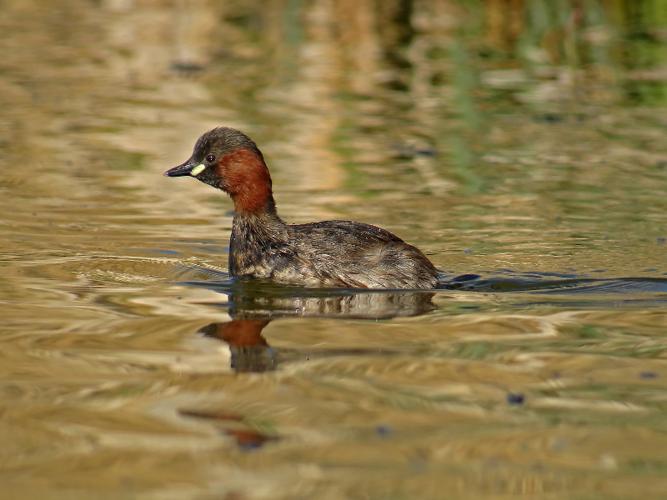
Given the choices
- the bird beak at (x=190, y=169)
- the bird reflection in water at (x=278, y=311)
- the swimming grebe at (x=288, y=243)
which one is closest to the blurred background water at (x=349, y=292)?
the bird reflection in water at (x=278, y=311)

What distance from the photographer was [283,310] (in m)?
7.69

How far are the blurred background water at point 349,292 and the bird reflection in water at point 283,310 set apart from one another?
0.03 metres

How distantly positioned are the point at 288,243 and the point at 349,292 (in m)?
0.62

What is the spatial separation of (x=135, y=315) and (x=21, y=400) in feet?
5.64

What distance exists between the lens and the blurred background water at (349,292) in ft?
16.6

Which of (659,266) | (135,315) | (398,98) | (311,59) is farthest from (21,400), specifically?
(311,59)

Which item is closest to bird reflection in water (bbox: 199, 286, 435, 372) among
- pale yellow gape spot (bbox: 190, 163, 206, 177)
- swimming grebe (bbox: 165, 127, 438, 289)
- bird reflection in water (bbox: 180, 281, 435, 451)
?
bird reflection in water (bbox: 180, 281, 435, 451)

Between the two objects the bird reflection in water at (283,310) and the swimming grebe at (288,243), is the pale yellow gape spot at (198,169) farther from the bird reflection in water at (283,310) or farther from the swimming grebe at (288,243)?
the bird reflection in water at (283,310)

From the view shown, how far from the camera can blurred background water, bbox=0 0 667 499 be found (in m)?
5.05

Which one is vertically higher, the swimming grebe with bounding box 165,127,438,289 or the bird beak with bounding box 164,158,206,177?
the bird beak with bounding box 164,158,206,177

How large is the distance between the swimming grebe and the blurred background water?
189 mm

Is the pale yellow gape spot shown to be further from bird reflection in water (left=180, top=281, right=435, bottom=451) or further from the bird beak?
bird reflection in water (left=180, top=281, right=435, bottom=451)

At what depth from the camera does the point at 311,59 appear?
1756 centimetres

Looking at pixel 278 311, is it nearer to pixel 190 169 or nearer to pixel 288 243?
pixel 288 243
